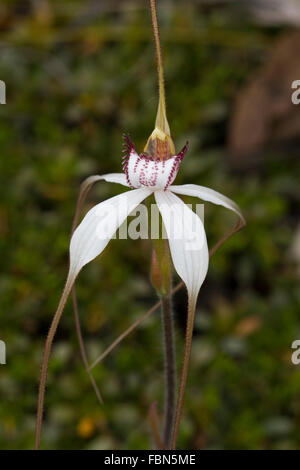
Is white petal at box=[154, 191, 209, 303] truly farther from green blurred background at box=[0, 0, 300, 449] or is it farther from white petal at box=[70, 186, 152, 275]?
green blurred background at box=[0, 0, 300, 449]

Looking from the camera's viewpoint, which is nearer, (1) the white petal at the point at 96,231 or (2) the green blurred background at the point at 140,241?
(1) the white petal at the point at 96,231

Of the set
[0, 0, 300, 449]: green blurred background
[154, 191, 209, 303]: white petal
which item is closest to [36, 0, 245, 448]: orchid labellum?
[154, 191, 209, 303]: white petal

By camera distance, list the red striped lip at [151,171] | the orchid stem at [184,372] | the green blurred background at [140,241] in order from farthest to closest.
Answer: the green blurred background at [140,241]
the red striped lip at [151,171]
the orchid stem at [184,372]

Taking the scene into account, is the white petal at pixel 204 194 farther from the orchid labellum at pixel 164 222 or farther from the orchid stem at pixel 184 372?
the orchid stem at pixel 184 372

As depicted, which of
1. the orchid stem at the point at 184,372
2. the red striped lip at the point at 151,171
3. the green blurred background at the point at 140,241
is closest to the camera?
the orchid stem at the point at 184,372

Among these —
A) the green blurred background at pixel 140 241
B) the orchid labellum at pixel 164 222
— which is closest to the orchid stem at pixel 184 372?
the orchid labellum at pixel 164 222

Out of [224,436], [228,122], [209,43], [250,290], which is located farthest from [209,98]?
[224,436]

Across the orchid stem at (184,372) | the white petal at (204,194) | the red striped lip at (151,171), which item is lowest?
the orchid stem at (184,372)

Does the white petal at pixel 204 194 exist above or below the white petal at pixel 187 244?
above
